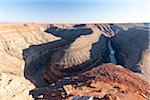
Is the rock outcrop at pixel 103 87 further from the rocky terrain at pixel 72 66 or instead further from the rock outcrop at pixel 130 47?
the rock outcrop at pixel 130 47

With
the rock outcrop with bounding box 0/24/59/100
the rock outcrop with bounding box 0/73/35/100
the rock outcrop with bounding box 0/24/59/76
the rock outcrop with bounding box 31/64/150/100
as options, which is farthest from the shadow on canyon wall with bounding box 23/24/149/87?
the rock outcrop with bounding box 0/73/35/100

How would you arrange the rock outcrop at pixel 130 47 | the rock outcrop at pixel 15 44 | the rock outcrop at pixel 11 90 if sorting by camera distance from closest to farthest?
the rock outcrop at pixel 11 90 < the rock outcrop at pixel 15 44 < the rock outcrop at pixel 130 47

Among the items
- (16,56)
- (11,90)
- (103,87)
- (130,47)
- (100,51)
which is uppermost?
(11,90)

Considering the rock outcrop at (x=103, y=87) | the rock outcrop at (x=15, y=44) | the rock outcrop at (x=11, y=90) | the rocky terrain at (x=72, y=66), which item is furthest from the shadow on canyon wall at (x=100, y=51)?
the rock outcrop at (x=11, y=90)

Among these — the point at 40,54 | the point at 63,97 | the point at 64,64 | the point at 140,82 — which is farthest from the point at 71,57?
the point at 63,97

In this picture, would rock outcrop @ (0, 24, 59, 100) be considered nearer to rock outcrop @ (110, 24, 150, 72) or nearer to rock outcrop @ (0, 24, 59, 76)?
rock outcrop @ (0, 24, 59, 76)

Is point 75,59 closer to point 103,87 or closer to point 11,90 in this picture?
point 103,87

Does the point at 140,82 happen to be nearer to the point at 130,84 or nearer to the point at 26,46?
the point at 130,84

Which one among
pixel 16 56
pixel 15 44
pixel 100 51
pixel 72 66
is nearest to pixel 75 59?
pixel 72 66
